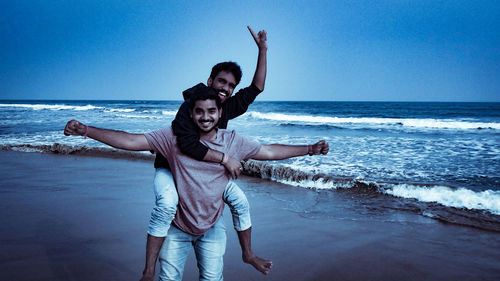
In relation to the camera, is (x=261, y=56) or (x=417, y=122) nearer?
(x=261, y=56)

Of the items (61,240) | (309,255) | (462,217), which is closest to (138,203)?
(61,240)

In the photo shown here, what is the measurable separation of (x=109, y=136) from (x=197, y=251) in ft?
3.32

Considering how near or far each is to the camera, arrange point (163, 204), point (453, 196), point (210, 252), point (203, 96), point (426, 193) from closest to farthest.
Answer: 1. point (163, 204)
2. point (203, 96)
3. point (210, 252)
4. point (453, 196)
5. point (426, 193)

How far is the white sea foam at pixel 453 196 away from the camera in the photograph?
17.7 feet

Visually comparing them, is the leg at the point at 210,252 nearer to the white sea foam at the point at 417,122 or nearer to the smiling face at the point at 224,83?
the smiling face at the point at 224,83

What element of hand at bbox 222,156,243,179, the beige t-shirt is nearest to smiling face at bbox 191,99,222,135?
the beige t-shirt

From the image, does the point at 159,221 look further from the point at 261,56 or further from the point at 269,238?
the point at 269,238

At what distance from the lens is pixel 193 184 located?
208 centimetres

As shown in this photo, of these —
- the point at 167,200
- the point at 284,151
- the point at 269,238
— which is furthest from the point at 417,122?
the point at 167,200

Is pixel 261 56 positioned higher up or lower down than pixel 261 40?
lower down

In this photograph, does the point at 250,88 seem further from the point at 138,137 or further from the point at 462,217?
the point at 462,217

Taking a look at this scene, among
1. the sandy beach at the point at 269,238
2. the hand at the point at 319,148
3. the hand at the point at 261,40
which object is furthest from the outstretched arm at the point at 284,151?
the sandy beach at the point at 269,238

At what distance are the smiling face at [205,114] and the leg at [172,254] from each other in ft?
2.37

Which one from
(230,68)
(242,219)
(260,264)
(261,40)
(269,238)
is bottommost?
(269,238)
